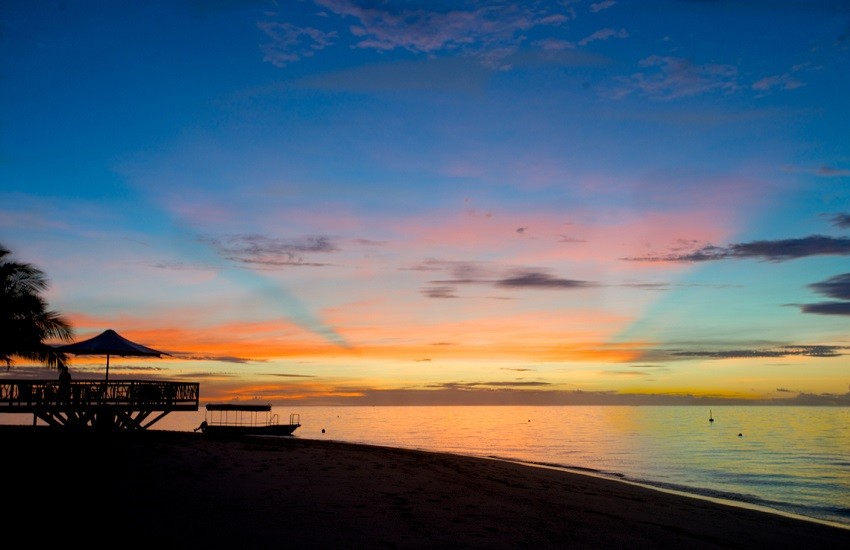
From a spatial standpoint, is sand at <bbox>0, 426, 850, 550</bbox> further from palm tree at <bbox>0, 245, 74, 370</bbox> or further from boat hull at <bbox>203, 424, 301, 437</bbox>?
boat hull at <bbox>203, 424, 301, 437</bbox>

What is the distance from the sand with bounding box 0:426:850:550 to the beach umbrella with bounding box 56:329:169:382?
7.50 meters

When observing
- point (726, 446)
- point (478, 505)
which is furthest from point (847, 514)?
point (726, 446)

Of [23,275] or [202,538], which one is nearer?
[202,538]

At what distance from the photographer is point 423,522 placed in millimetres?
11609

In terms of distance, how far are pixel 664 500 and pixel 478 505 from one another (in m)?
8.98

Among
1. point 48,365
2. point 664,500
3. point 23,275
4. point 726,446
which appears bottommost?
point 726,446

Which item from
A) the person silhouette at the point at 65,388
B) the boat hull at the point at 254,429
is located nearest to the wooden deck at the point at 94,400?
the person silhouette at the point at 65,388

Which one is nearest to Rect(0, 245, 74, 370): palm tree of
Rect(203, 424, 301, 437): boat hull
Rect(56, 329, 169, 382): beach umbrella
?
Answer: Rect(56, 329, 169, 382): beach umbrella

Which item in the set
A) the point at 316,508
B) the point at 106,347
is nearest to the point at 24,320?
the point at 106,347

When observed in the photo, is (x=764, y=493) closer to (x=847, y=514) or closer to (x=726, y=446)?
(x=847, y=514)

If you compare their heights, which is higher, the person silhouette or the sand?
the person silhouette

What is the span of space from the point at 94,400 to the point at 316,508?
22.5 m

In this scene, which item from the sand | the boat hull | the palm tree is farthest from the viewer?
the boat hull

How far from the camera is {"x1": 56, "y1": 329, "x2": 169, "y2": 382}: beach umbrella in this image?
29.1m
